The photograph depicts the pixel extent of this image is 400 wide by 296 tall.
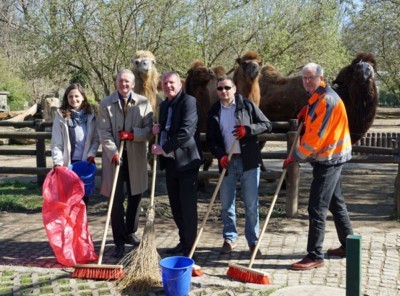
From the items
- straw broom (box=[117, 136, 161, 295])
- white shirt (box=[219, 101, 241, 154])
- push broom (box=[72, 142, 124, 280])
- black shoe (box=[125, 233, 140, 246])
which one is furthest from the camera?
black shoe (box=[125, 233, 140, 246])

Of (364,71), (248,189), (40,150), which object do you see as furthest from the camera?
(40,150)

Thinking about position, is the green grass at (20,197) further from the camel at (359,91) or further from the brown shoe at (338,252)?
the camel at (359,91)

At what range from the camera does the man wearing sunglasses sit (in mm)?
4898

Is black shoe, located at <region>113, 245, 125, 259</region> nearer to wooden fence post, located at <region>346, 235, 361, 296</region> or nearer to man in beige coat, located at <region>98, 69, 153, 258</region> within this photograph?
man in beige coat, located at <region>98, 69, 153, 258</region>

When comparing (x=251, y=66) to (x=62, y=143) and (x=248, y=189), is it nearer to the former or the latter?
(x=248, y=189)

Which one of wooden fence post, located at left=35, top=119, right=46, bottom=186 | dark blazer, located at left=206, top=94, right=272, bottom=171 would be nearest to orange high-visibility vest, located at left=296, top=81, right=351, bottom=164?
dark blazer, located at left=206, top=94, right=272, bottom=171

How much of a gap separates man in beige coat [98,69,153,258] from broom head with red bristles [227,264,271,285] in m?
1.30

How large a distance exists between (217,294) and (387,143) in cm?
1105

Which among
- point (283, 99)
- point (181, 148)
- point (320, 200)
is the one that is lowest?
point (320, 200)

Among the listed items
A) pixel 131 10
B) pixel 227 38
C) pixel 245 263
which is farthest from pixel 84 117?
pixel 227 38

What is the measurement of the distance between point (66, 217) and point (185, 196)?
121cm

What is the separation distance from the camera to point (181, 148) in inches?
188

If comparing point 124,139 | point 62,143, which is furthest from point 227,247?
point 62,143

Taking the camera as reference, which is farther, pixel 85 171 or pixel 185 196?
pixel 85 171
